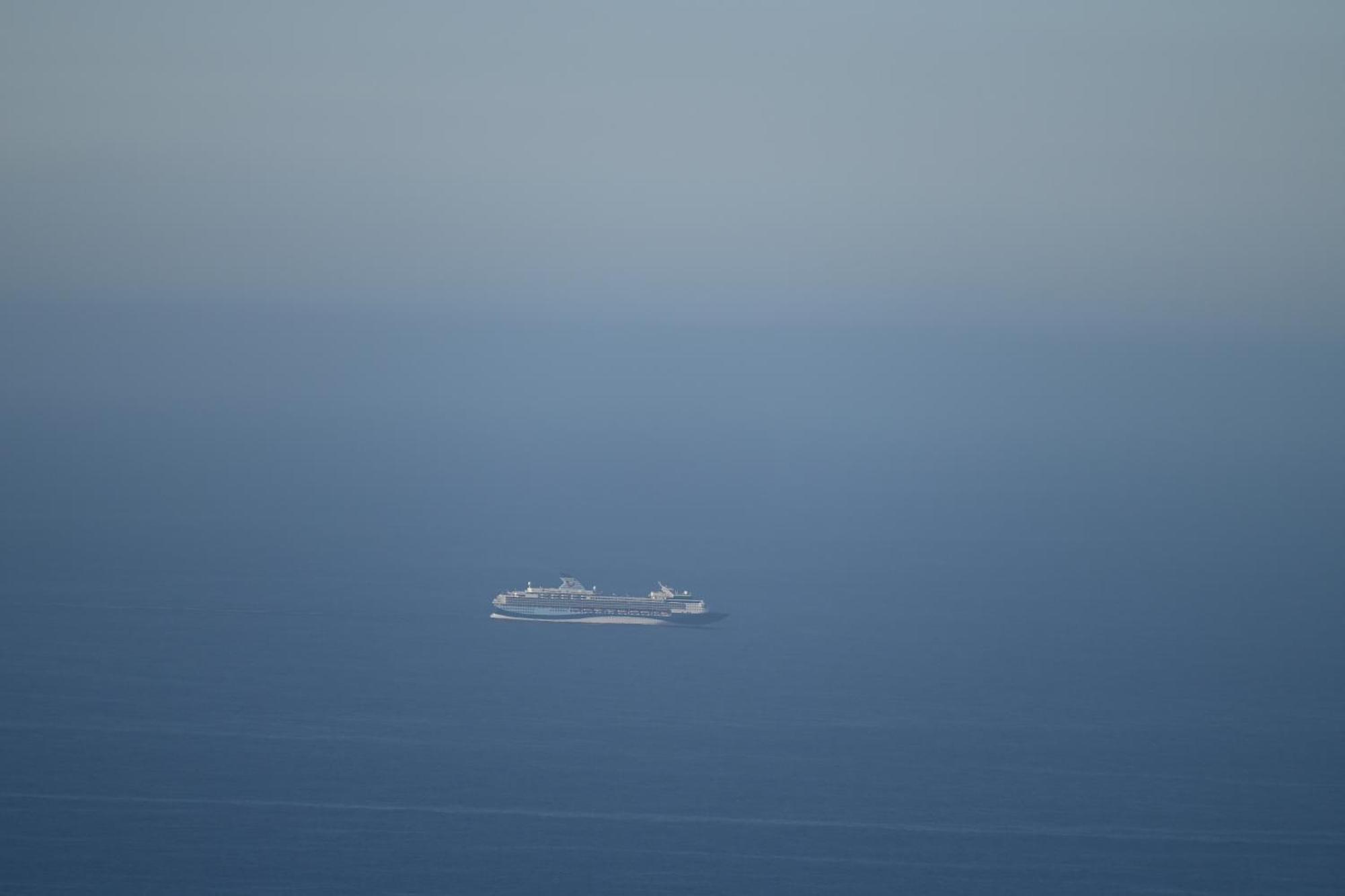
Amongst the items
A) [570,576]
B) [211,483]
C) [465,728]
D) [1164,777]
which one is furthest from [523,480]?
[1164,777]

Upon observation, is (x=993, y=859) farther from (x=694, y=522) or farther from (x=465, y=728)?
(x=694, y=522)

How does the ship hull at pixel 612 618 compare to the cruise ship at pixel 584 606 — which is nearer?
the ship hull at pixel 612 618

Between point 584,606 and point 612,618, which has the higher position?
point 584,606

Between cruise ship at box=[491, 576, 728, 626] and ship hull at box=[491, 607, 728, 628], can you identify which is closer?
ship hull at box=[491, 607, 728, 628]

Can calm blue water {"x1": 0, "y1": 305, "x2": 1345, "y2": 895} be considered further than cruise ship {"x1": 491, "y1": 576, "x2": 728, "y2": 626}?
No
